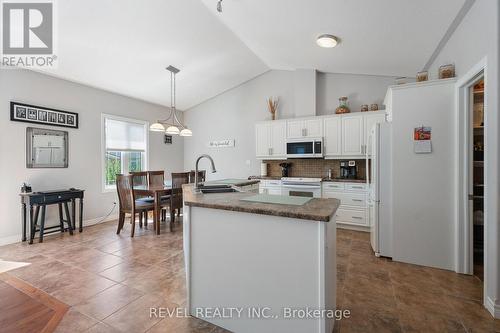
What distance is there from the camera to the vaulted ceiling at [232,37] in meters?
2.56

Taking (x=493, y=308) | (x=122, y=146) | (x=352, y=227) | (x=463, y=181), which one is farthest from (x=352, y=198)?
(x=122, y=146)

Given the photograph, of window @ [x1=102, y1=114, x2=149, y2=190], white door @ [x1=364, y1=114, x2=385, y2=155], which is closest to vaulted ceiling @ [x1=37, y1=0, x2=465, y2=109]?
window @ [x1=102, y1=114, x2=149, y2=190]

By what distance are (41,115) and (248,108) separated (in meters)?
3.85

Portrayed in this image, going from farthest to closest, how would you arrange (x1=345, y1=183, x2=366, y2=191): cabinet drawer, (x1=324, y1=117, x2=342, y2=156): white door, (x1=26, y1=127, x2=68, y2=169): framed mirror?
1. (x1=324, y1=117, x2=342, y2=156): white door
2. (x1=345, y1=183, x2=366, y2=191): cabinet drawer
3. (x1=26, y1=127, x2=68, y2=169): framed mirror

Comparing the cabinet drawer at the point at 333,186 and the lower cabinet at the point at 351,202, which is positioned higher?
the cabinet drawer at the point at 333,186

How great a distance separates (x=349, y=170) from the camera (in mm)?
4512

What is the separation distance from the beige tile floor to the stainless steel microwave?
1735 millimetres

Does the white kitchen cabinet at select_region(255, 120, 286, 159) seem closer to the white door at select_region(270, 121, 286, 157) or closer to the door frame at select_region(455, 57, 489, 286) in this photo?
the white door at select_region(270, 121, 286, 157)

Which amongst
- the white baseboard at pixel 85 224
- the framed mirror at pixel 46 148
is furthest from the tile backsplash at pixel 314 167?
the framed mirror at pixel 46 148

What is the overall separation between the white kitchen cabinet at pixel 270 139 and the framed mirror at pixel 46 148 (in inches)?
140

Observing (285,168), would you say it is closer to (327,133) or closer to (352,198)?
(327,133)

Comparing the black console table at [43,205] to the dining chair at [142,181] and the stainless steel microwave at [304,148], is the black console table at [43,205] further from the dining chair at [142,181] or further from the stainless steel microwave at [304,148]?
the stainless steel microwave at [304,148]

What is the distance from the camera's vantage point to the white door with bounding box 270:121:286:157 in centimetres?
490

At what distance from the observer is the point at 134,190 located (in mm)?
3834
